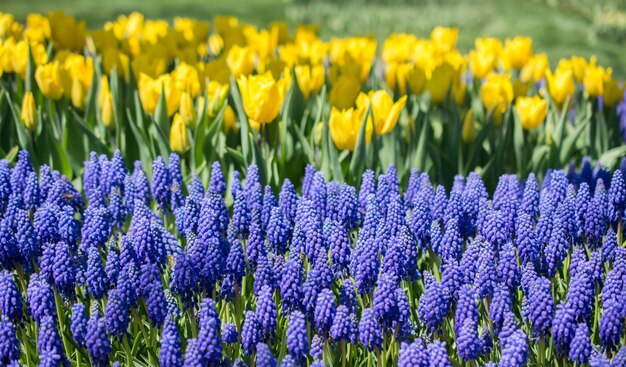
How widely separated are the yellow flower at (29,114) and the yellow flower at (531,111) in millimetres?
2208

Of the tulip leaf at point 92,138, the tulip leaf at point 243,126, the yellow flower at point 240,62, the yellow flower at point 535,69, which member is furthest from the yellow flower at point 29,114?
the yellow flower at point 535,69

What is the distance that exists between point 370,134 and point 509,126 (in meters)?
0.96

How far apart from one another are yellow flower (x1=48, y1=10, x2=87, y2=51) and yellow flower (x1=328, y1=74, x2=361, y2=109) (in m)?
2.10

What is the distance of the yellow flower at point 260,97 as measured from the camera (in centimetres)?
361

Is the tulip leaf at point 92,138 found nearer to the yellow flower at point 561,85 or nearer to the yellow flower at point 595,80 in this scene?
the yellow flower at point 561,85

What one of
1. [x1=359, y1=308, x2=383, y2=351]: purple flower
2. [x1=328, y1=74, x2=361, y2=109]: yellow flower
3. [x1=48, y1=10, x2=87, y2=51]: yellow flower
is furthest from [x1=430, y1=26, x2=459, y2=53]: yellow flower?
[x1=359, y1=308, x2=383, y2=351]: purple flower

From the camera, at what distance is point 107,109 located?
403cm

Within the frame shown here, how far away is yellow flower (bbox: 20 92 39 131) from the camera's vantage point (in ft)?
12.7

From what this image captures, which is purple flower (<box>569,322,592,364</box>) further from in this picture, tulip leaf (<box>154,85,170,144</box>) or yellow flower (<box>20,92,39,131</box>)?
yellow flower (<box>20,92,39,131</box>)

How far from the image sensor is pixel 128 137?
13.5ft

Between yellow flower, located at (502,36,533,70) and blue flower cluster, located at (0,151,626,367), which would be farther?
yellow flower, located at (502,36,533,70)

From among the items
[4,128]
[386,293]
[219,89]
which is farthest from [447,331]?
[4,128]

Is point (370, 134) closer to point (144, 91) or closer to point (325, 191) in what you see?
point (325, 191)

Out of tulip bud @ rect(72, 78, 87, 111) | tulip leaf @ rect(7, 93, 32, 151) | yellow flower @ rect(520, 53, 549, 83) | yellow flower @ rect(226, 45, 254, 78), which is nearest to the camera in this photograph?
tulip leaf @ rect(7, 93, 32, 151)
